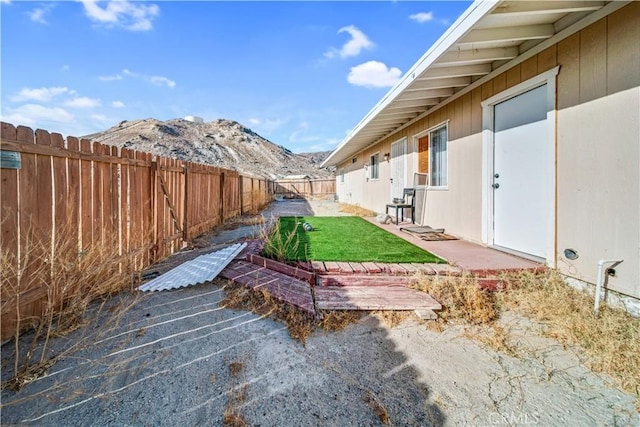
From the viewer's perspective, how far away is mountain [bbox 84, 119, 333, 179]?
29859 millimetres

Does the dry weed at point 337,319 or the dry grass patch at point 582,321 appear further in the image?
the dry weed at point 337,319

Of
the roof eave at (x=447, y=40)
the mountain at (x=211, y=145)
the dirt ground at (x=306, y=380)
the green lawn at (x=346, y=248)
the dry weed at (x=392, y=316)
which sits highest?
the mountain at (x=211, y=145)

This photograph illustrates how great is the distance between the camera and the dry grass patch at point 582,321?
5.76 ft

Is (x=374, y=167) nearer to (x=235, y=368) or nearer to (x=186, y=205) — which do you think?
(x=186, y=205)

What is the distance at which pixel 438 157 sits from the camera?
544 centimetres

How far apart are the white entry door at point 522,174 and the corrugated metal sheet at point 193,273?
3708 mm

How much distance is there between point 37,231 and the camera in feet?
7.38

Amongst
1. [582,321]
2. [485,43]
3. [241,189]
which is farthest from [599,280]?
[241,189]

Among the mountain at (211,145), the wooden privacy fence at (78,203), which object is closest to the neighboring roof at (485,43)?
the wooden privacy fence at (78,203)

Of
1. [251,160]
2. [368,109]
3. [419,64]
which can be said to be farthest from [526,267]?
[251,160]

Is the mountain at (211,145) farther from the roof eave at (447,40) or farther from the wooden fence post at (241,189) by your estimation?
the roof eave at (447,40)

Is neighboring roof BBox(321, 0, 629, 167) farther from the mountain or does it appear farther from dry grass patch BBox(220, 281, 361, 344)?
the mountain

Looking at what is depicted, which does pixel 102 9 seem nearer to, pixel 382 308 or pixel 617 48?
pixel 382 308

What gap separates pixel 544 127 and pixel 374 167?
6875 millimetres
